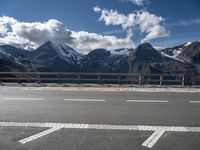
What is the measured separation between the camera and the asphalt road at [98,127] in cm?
698

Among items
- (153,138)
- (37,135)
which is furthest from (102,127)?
(37,135)

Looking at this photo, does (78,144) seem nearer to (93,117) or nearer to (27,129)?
(27,129)

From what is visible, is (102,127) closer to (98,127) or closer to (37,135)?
(98,127)

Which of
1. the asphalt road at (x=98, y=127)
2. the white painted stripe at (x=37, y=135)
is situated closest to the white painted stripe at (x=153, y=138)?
the asphalt road at (x=98, y=127)

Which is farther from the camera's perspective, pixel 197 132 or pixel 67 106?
pixel 67 106

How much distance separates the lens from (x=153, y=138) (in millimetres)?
7516

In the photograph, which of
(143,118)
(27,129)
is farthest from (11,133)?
(143,118)

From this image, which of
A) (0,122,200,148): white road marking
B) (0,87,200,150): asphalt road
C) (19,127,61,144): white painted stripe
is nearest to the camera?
(0,87,200,150): asphalt road

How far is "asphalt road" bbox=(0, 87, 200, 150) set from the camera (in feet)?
22.9

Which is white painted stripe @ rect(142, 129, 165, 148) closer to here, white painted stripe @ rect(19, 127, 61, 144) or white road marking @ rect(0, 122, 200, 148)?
white road marking @ rect(0, 122, 200, 148)

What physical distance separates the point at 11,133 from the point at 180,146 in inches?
177

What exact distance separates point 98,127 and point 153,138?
1.84 meters

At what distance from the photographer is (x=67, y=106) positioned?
41.4ft

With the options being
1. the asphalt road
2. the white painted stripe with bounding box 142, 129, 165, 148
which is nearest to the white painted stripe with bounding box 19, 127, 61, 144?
the asphalt road
